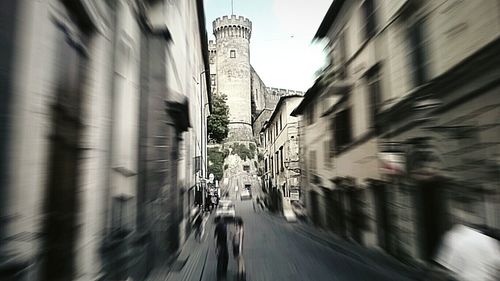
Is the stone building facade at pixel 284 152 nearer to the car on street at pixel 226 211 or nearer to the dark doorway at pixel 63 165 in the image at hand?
the car on street at pixel 226 211

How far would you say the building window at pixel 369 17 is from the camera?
866 cm

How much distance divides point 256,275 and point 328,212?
23.1ft

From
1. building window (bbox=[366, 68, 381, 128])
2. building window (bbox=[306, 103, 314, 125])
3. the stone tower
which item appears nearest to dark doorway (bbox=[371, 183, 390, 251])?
building window (bbox=[366, 68, 381, 128])

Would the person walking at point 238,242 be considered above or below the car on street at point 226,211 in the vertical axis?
below

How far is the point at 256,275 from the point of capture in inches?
276

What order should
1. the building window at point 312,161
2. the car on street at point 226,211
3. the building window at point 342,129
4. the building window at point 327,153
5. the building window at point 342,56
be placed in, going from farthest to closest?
1. the building window at point 312,161
2. the building window at point 327,153
3. the building window at point 342,129
4. the building window at point 342,56
5. the car on street at point 226,211

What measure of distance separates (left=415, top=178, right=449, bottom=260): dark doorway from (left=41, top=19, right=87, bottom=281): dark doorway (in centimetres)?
527

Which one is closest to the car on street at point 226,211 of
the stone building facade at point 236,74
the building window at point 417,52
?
the building window at point 417,52

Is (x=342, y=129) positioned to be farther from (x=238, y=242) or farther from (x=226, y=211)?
(x=238, y=242)

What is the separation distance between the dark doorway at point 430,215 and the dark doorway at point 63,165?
527 cm

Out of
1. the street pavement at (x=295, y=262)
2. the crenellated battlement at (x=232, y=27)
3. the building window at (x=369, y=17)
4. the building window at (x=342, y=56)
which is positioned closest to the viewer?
the street pavement at (x=295, y=262)

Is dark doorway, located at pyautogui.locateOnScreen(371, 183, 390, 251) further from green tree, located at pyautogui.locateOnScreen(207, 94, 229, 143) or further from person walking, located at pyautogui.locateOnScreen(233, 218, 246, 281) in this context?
green tree, located at pyautogui.locateOnScreen(207, 94, 229, 143)

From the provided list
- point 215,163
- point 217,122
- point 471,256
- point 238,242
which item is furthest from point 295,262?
point 215,163

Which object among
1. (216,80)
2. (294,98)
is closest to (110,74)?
(294,98)
